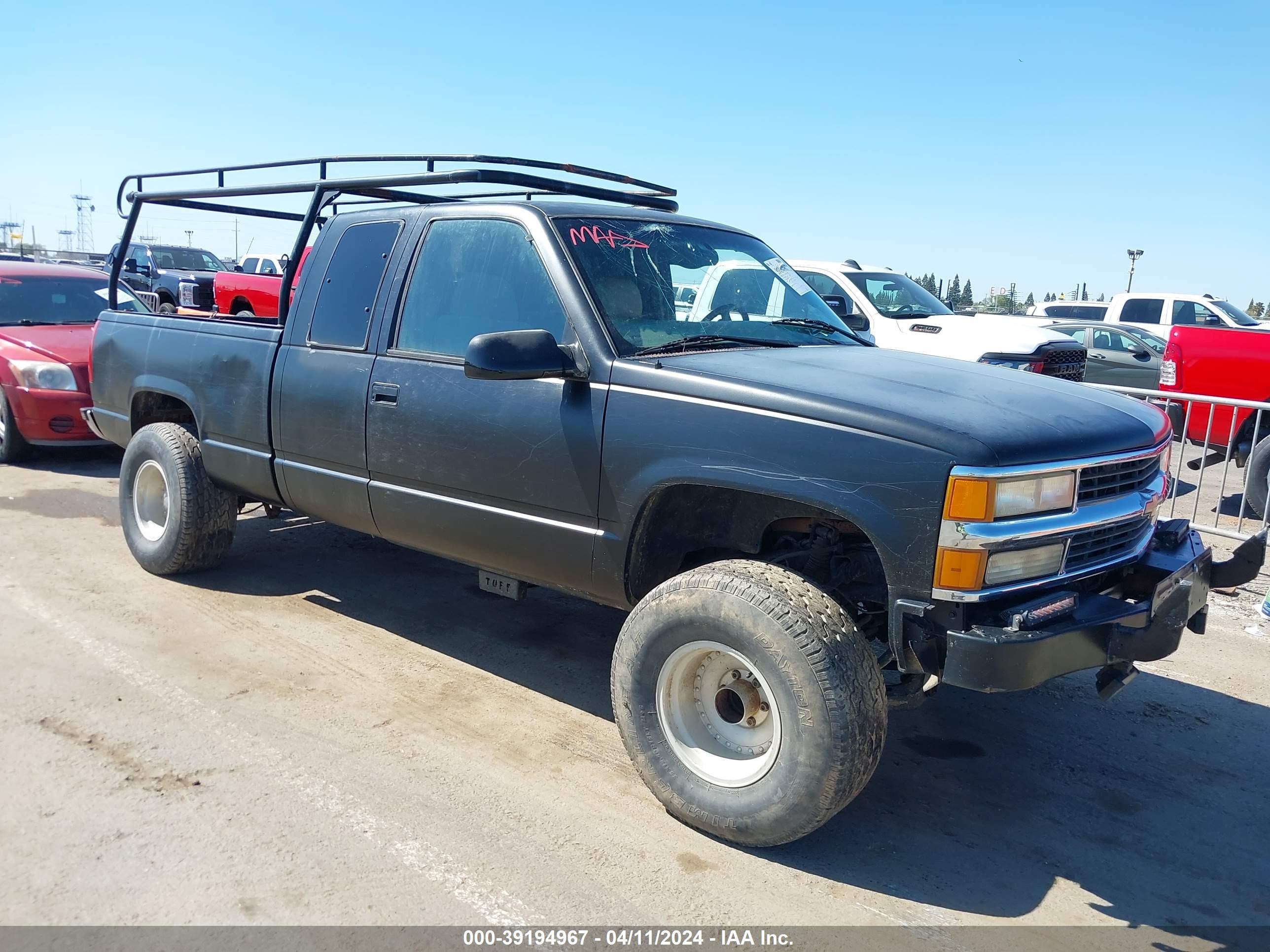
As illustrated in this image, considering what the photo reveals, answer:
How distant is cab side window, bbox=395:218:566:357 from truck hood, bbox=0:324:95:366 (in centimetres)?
533

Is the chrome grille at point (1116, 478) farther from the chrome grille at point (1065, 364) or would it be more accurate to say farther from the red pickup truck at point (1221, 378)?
the chrome grille at point (1065, 364)

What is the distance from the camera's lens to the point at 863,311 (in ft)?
33.6

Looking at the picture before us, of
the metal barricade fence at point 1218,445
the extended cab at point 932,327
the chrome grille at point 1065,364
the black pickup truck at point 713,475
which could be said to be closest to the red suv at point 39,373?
the black pickup truck at point 713,475

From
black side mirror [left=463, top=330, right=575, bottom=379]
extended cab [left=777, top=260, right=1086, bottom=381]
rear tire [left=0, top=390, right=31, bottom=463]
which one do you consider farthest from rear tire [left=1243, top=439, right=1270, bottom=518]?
rear tire [left=0, top=390, right=31, bottom=463]

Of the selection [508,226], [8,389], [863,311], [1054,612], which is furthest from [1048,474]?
[8,389]

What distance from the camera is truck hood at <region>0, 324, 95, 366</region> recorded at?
27.1 ft

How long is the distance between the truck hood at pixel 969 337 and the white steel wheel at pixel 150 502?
268 inches

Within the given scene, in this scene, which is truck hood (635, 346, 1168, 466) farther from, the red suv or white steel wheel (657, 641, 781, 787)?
the red suv

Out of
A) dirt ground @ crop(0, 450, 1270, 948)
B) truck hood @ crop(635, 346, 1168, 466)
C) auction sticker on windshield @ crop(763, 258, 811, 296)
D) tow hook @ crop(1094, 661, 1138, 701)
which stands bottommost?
dirt ground @ crop(0, 450, 1270, 948)

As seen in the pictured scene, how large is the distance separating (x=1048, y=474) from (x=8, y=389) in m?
8.42

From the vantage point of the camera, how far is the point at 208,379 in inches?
200

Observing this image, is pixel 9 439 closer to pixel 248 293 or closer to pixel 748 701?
pixel 248 293

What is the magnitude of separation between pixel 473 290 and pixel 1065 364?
25.8 feet

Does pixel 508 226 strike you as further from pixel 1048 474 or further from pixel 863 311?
pixel 863 311
